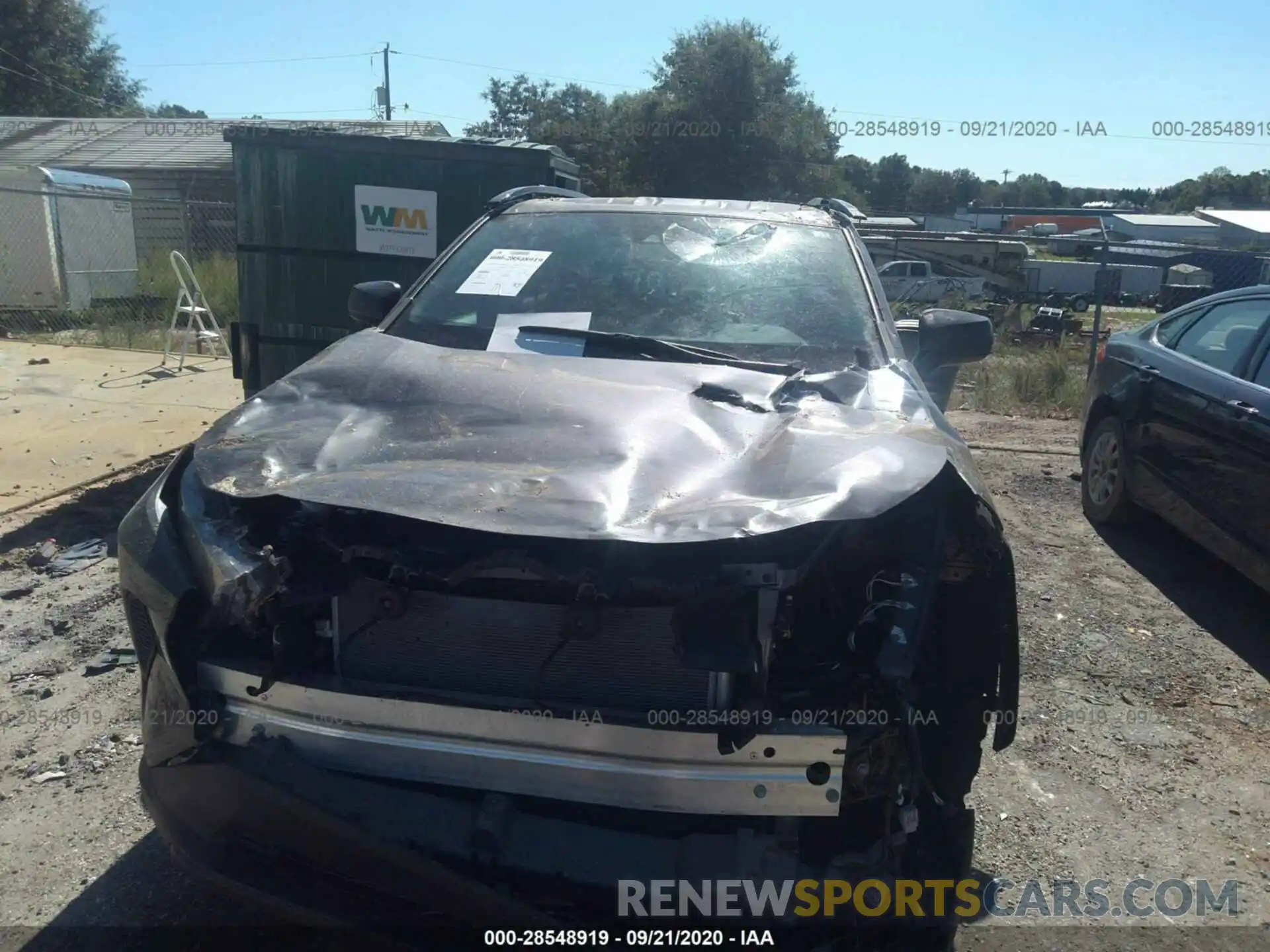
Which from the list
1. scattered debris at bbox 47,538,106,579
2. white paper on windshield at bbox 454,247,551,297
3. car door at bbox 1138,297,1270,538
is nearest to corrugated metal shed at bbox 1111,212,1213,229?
car door at bbox 1138,297,1270,538

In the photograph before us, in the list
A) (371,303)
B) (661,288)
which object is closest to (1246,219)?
(661,288)

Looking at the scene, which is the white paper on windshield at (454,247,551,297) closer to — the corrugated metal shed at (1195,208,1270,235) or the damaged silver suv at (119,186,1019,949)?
the damaged silver suv at (119,186,1019,949)

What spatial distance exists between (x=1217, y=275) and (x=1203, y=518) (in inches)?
902

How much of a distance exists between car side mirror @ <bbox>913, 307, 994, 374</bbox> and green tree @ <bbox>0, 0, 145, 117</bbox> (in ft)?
134

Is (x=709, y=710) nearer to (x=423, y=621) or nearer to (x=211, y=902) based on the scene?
(x=423, y=621)

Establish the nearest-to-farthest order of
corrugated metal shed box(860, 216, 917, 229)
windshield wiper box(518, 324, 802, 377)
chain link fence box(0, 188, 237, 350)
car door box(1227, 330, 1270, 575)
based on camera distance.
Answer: windshield wiper box(518, 324, 802, 377)
car door box(1227, 330, 1270, 575)
corrugated metal shed box(860, 216, 917, 229)
chain link fence box(0, 188, 237, 350)

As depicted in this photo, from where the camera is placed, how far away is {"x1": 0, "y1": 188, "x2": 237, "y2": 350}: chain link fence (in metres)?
13.6

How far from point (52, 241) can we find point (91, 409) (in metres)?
7.97

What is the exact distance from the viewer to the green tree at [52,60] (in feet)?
115

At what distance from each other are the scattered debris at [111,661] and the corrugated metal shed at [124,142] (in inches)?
770

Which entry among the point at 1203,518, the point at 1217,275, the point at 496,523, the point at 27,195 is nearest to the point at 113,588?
the point at 496,523

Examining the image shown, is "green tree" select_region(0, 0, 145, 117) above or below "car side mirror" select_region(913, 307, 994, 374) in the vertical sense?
above

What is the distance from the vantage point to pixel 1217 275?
24.4 metres

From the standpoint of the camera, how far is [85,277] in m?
15.2
